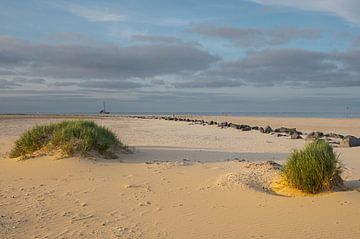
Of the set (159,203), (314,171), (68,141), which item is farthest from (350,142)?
(159,203)

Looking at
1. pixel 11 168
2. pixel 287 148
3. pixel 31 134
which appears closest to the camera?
pixel 11 168

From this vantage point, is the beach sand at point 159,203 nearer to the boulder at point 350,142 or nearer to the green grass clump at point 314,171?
the green grass clump at point 314,171

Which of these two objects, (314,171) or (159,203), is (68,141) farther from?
(314,171)

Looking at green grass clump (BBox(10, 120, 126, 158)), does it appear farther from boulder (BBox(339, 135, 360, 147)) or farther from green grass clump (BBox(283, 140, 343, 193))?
boulder (BBox(339, 135, 360, 147))

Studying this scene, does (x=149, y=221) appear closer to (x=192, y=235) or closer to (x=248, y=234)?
(x=192, y=235)

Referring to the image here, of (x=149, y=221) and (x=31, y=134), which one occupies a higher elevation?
(x=31, y=134)

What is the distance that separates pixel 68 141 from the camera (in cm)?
1141

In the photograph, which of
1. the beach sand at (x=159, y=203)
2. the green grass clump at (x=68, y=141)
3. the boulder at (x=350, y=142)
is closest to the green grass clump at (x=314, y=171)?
the beach sand at (x=159, y=203)

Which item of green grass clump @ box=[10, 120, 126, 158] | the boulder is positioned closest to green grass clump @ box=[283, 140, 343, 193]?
green grass clump @ box=[10, 120, 126, 158]

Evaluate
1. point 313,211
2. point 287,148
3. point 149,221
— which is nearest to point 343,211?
point 313,211

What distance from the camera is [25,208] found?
6.71m

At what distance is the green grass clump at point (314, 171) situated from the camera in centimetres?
736

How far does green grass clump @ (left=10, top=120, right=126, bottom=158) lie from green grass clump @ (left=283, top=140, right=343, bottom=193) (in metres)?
5.49

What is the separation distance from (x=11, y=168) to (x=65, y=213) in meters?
4.60
